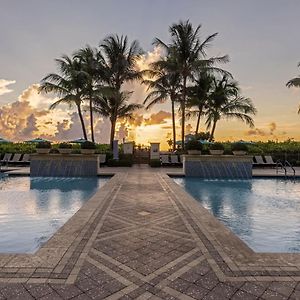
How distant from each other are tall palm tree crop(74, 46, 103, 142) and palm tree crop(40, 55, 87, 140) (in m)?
0.55

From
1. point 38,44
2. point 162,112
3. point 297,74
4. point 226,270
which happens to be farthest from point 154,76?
point 226,270

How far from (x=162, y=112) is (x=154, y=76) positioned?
460 cm

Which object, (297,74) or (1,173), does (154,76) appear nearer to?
(297,74)

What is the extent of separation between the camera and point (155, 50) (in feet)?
93.5

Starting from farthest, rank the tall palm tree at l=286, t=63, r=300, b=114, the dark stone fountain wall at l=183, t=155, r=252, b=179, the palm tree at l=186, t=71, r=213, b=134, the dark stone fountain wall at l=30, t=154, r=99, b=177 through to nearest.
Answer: the palm tree at l=186, t=71, r=213, b=134, the tall palm tree at l=286, t=63, r=300, b=114, the dark stone fountain wall at l=183, t=155, r=252, b=179, the dark stone fountain wall at l=30, t=154, r=99, b=177

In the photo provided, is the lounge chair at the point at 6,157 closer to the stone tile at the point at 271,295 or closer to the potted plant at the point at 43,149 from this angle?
the potted plant at the point at 43,149

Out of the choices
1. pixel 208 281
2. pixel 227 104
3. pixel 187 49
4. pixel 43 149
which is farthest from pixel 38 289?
pixel 227 104

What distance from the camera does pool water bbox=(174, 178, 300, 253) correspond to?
6.02m

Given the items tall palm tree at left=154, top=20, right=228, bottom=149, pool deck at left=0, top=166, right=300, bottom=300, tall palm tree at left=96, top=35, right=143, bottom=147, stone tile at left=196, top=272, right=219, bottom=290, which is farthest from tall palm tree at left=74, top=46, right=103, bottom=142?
stone tile at left=196, top=272, right=219, bottom=290

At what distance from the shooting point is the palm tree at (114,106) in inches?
1077

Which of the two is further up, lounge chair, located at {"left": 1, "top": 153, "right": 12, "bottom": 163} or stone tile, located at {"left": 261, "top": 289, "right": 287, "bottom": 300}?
lounge chair, located at {"left": 1, "top": 153, "right": 12, "bottom": 163}

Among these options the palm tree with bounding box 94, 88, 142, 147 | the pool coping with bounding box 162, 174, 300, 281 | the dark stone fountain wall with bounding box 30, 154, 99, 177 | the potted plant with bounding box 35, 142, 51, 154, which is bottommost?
the pool coping with bounding box 162, 174, 300, 281

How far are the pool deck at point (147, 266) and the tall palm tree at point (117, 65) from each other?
22173mm

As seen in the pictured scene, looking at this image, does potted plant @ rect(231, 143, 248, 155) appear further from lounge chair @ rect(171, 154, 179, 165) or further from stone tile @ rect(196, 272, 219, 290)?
stone tile @ rect(196, 272, 219, 290)
